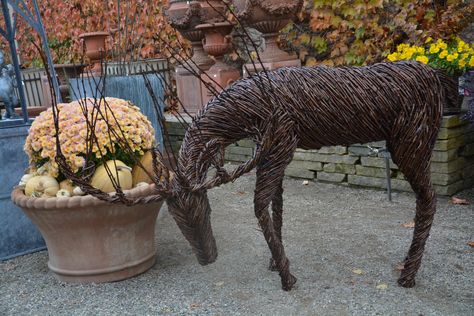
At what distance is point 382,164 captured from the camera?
4.89 meters

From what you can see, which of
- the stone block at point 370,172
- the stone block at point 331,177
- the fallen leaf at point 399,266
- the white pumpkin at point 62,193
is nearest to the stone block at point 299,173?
the stone block at point 331,177

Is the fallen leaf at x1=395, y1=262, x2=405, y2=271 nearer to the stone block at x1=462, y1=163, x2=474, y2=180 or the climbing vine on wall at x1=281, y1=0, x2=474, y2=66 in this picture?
the stone block at x1=462, y1=163, x2=474, y2=180

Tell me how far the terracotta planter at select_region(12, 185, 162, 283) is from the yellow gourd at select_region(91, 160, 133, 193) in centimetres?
12

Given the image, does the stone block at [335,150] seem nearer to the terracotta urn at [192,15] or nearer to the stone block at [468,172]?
the stone block at [468,172]

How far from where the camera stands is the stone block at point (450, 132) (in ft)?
14.6

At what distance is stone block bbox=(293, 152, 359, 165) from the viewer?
16.8 feet

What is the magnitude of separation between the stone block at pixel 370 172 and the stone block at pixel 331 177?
0.20 meters

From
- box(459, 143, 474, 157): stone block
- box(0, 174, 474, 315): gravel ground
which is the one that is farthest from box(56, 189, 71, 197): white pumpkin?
Result: box(459, 143, 474, 157): stone block

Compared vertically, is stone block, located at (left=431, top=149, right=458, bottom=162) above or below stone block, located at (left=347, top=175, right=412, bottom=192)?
above

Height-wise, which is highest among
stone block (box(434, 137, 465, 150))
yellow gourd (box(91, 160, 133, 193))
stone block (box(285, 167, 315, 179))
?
yellow gourd (box(91, 160, 133, 193))

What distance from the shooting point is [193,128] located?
2.66 metres

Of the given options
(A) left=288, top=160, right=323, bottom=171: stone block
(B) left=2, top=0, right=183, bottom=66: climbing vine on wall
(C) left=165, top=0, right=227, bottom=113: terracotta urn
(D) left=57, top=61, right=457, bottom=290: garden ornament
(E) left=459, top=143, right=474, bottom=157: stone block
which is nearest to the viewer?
(D) left=57, top=61, right=457, bottom=290: garden ornament

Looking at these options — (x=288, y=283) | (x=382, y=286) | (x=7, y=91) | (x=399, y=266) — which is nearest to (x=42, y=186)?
(x=7, y=91)

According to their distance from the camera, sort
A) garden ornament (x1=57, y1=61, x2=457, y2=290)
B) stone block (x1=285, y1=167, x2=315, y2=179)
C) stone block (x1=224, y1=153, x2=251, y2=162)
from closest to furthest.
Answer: garden ornament (x1=57, y1=61, x2=457, y2=290) < stone block (x1=285, y1=167, x2=315, y2=179) < stone block (x1=224, y1=153, x2=251, y2=162)
